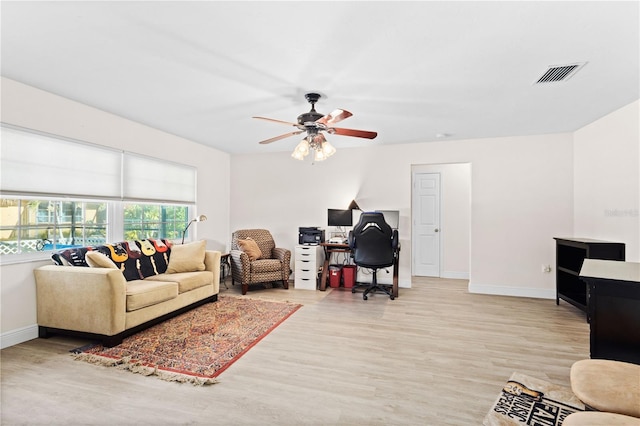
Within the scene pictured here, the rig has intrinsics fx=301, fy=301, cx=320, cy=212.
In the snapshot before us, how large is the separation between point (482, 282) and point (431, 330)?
6.81ft

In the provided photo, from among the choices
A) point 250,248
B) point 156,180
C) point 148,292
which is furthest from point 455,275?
point 156,180

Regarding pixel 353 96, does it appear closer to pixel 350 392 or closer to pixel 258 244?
pixel 350 392

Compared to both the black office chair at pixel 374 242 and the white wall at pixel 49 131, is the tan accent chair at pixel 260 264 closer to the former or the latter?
the white wall at pixel 49 131

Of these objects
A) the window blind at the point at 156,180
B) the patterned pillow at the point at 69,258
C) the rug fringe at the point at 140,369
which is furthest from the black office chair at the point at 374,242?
the patterned pillow at the point at 69,258

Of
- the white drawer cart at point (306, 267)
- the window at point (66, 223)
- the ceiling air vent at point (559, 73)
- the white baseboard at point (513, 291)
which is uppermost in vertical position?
the ceiling air vent at point (559, 73)

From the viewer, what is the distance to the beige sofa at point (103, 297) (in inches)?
107

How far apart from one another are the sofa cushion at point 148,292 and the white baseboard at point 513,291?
4306 mm

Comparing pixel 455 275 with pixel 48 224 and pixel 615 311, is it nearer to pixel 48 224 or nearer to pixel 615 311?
pixel 615 311

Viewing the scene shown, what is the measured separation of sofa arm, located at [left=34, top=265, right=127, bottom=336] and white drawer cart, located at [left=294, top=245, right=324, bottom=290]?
2.64m

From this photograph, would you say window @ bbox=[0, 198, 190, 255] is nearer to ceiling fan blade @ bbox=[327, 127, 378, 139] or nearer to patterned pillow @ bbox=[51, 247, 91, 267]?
→ patterned pillow @ bbox=[51, 247, 91, 267]

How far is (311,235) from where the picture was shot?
5.12 m

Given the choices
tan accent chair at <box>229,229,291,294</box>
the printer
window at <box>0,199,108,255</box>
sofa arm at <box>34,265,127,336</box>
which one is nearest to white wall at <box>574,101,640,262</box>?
the printer

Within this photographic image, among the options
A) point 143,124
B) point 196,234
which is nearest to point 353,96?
point 143,124

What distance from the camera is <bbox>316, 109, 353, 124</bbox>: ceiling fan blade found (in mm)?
2475
